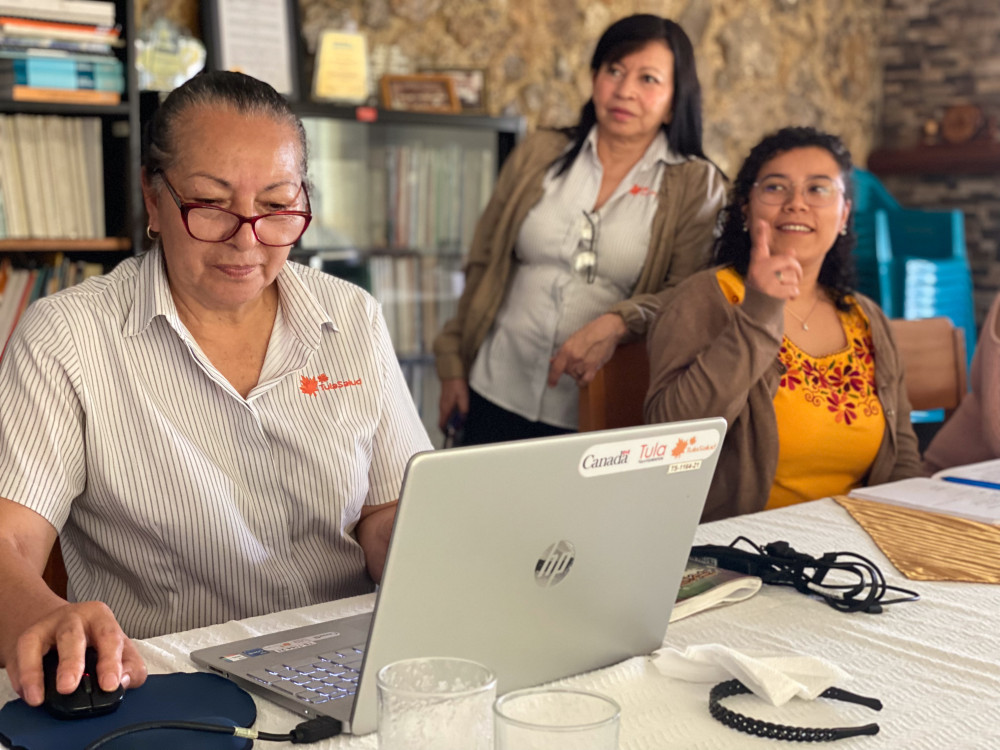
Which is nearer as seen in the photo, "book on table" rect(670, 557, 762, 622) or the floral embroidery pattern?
"book on table" rect(670, 557, 762, 622)

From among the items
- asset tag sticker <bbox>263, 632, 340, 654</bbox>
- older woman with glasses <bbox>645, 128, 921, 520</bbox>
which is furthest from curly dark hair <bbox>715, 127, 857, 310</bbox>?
asset tag sticker <bbox>263, 632, 340, 654</bbox>

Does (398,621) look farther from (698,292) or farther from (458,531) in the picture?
(698,292)

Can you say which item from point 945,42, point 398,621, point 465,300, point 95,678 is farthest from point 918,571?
point 945,42

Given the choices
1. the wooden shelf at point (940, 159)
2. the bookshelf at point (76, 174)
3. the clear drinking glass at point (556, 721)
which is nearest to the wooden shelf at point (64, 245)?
the bookshelf at point (76, 174)

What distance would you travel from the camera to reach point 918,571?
145 cm

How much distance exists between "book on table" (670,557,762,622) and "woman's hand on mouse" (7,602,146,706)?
57 centimetres

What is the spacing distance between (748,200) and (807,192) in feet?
0.40

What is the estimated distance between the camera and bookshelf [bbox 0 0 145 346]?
9.54 feet

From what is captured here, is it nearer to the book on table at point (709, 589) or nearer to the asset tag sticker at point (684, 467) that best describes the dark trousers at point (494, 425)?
the book on table at point (709, 589)

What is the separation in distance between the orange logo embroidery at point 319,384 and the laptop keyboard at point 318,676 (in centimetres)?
47

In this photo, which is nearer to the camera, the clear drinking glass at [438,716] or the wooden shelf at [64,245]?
the clear drinking glass at [438,716]

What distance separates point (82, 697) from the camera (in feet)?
3.02

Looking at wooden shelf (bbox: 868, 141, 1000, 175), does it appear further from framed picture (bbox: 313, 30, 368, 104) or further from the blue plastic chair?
framed picture (bbox: 313, 30, 368, 104)

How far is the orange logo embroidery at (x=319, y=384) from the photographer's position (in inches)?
→ 58.7
